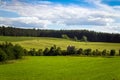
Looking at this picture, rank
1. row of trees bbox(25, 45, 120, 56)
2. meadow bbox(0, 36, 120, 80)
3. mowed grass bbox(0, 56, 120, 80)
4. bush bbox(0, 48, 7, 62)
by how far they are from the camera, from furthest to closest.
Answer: row of trees bbox(25, 45, 120, 56) < bush bbox(0, 48, 7, 62) < meadow bbox(0, 36, 120, 80) < mowed grass bbox(0, 56, 120, 80)

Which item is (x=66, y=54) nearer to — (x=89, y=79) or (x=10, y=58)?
(x=10, y=58)

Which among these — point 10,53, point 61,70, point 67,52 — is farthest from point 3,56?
point 67,52

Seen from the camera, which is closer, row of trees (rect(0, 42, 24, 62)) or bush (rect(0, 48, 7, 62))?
bush (rect(0, 48, 7, 62))

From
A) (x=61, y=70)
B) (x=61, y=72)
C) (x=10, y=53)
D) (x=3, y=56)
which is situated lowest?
(x=61, y=70)

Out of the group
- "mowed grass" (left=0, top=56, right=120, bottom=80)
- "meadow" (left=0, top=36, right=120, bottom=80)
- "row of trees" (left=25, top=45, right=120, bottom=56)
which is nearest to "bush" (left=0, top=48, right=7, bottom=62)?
"meadow" (left=0, top=36, right=120, bottom=80)

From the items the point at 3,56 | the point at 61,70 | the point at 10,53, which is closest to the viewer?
the point at 61,70

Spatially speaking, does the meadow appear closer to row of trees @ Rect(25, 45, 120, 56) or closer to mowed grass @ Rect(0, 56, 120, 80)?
mowed grass @ Rect(0, 56, 120, 80)

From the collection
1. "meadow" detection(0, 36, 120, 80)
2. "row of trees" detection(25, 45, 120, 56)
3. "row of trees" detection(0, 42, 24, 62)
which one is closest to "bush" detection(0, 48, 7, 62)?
"row of trees" detection(0, 42, 24, 62)

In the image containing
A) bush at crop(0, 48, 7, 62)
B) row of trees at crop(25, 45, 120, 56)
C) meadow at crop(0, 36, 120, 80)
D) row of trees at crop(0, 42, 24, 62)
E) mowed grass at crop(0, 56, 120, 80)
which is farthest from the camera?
row of trees at crop(25, 45, 120, 56)

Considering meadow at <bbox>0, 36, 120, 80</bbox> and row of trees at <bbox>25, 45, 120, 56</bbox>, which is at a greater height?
meadow at <bbox>0, 36, 120, 80</bbox>

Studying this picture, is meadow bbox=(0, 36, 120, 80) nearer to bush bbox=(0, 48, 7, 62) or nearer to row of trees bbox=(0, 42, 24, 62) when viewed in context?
bush bbox=(0, 48, 7, 62)

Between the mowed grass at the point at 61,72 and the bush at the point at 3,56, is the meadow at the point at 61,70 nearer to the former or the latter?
the mowed grass at the point at 61,72

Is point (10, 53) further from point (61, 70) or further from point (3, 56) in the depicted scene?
point (61, 70)

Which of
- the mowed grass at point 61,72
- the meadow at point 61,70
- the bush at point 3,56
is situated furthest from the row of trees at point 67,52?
the mowed grass at point 61,72
